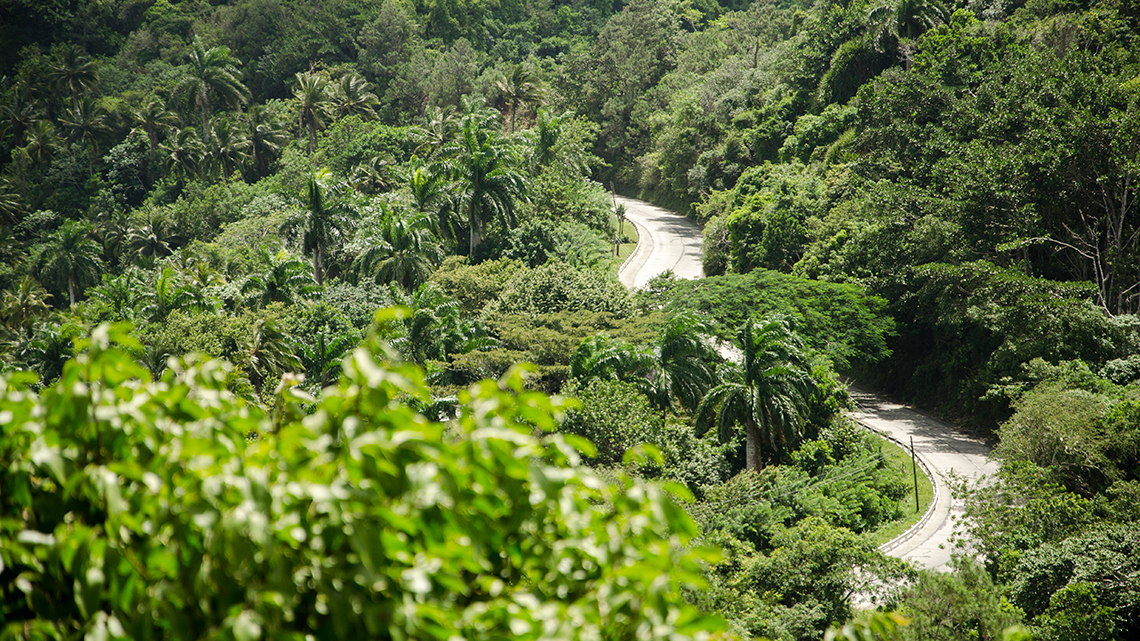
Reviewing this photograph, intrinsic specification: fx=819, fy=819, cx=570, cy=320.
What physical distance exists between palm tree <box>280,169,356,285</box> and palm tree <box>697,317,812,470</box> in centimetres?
2607

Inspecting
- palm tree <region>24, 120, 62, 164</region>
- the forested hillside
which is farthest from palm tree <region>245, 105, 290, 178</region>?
palm tree <region>24, 120, 62, 164</region>

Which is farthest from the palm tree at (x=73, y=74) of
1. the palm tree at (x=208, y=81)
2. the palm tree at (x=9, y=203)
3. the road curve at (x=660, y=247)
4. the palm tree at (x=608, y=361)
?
the palm tree at (x=608, y=361)

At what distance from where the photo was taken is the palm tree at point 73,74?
252 ft

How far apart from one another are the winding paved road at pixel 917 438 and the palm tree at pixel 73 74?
57262 mm

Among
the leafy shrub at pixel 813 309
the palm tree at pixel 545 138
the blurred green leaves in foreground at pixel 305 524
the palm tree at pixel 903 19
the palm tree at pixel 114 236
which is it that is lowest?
the palm tree at pixel 114 236

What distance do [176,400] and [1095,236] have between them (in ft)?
111

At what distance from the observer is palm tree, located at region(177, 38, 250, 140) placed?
68.4 metres

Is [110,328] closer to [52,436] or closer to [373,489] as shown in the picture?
[52,436]

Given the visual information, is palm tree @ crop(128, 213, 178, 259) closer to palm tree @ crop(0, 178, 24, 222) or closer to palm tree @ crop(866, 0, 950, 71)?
palm tree @ crop(0, 178, 24, 222)

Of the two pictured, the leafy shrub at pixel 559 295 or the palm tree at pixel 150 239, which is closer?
the leafy shrub at pixel 559 295

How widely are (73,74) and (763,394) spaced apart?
77.5 meters

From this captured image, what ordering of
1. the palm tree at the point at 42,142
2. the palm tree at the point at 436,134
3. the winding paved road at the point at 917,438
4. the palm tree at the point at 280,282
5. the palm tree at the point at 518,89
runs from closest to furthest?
the winding paved road at the point at 917,438 → the palm tree at the point at 280,282 → the palm tree at the point at 436,134 → the palm tree at the point at 518,89 → the palm tree at the point at 42,142

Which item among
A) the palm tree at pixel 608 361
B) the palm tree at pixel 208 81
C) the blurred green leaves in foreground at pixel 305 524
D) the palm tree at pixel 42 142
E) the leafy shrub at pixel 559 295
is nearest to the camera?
the blurred green leaves in foreground at pixel 305 524

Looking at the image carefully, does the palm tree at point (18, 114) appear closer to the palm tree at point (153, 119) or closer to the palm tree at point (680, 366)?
the palm tree at point (153, 119)
